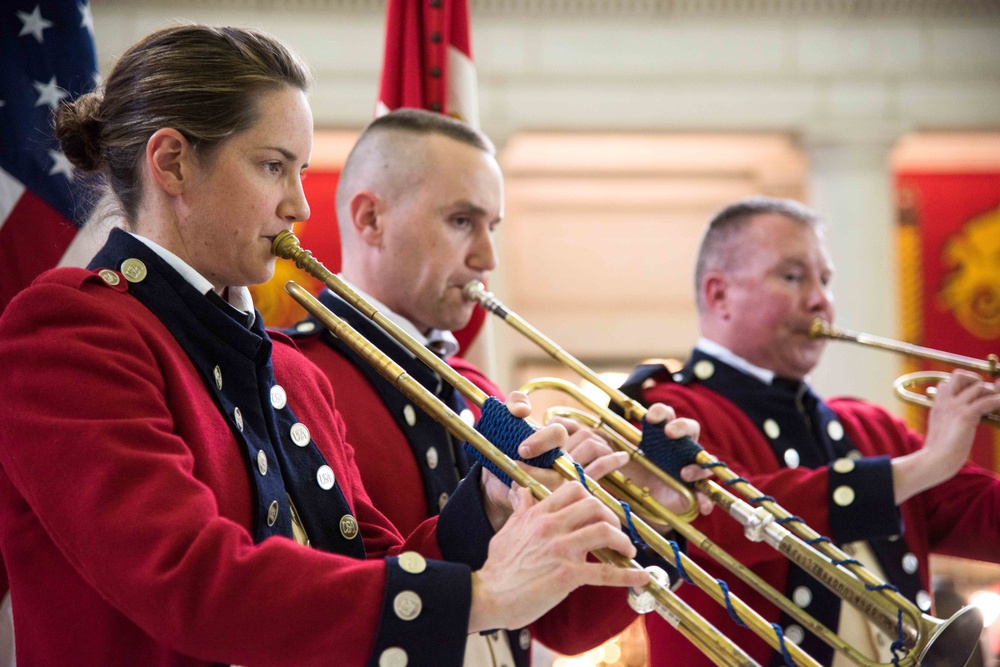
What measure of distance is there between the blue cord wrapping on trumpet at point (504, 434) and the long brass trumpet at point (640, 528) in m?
0.01

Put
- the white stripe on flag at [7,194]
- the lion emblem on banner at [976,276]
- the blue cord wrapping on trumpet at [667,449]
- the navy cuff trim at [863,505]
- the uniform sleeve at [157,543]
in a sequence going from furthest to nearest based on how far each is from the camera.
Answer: the lion emblem on banner at [976,276]
the navy cuff trim at [863,505]
the white stripe on flag at [7,194]
the blue cord wrapping on trumpet at [667,449]
the uniform sleeve at [157,543]

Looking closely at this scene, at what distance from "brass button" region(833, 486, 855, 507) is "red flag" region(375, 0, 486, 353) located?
1050 mm

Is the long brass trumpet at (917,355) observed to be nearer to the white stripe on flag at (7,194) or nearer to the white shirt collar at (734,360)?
the white shirt collar at (734,360)

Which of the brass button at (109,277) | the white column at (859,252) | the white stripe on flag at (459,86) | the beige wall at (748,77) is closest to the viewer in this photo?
the brass button at (109,277)

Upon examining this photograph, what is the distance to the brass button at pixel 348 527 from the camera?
1644 mm

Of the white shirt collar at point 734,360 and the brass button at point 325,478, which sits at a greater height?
the brass button at point 325,478

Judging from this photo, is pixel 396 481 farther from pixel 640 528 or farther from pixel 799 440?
pixel 799 440

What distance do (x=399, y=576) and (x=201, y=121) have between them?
2.23ft

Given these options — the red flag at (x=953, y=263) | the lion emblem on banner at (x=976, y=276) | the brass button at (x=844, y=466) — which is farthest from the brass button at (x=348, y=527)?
the lion emblem on banner at (x=976, y=276)

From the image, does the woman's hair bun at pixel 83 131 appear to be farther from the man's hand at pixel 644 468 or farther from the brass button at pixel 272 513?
the man's hand at pixel 644 468

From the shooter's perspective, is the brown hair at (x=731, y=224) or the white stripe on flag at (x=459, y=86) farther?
the white stripe on flag at (x=459, y=86)

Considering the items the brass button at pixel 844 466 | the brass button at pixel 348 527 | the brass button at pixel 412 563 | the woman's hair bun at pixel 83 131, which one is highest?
the woman's hair bun at pixel 83 131

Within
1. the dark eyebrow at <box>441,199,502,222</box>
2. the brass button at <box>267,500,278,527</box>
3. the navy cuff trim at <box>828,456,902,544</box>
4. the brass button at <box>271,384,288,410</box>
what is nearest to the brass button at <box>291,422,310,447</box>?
the brass button at <box>271,384,288,410</box>

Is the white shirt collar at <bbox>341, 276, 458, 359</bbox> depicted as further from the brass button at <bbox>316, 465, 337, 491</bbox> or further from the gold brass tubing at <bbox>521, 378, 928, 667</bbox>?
the brass button at <bbox>316, 465, 337, 491</bbox>
